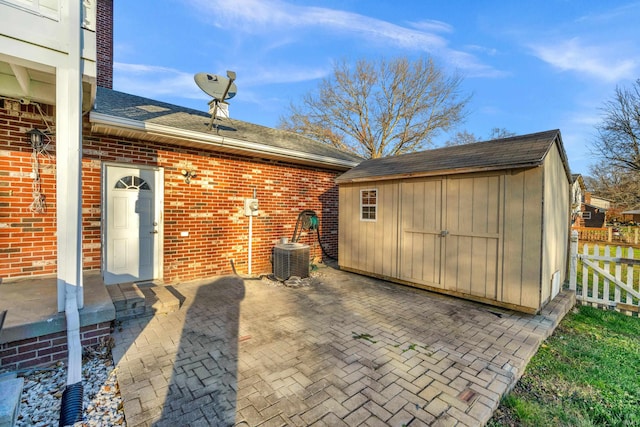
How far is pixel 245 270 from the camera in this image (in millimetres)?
6293

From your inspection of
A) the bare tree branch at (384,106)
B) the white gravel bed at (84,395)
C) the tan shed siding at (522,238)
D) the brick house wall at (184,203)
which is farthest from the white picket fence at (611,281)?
the bare tree branch at (384,106)

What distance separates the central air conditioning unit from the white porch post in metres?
3.36

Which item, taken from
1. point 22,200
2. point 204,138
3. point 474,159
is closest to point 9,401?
point 22,200

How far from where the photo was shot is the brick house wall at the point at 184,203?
3.95m

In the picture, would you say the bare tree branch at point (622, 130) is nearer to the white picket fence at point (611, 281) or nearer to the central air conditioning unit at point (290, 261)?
the white picket fence at point (611, 281)

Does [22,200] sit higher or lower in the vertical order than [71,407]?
higher

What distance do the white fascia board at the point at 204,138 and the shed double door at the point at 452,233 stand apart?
8.14ft

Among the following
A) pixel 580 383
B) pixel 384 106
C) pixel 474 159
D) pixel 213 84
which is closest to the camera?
pixel 580 383

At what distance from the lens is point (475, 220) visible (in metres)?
4.46

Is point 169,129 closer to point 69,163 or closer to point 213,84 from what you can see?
point 213,84

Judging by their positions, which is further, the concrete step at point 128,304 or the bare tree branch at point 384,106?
the bare tree branch at point 384,106

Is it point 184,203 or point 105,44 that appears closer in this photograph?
point 184,203

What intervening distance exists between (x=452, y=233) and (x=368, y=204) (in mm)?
1920

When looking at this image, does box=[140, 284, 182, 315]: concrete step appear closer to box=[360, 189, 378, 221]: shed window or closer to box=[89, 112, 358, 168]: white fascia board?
box=[89, 112, 358, 168]: white fascia board
